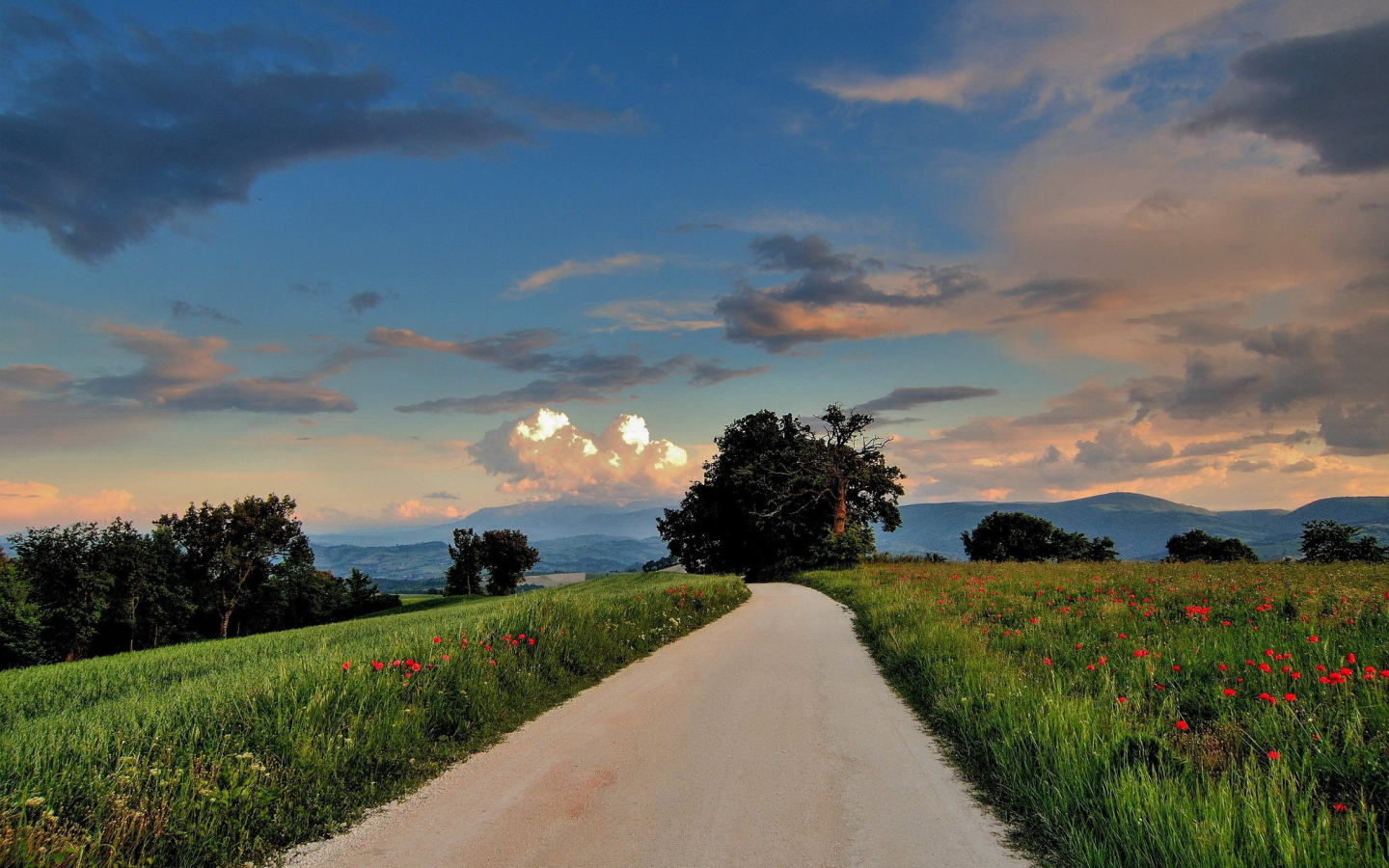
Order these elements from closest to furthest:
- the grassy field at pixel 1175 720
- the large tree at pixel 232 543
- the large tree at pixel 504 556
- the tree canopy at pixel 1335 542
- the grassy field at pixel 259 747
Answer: the grassy field at pixel 1175 720 < the grassy field at pixel 259 747 < the tree canopy at pixel 1335 542 < the large tree at pixel 232 543 < the large tree at pixel 504 556

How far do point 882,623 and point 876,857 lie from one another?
10178 mm

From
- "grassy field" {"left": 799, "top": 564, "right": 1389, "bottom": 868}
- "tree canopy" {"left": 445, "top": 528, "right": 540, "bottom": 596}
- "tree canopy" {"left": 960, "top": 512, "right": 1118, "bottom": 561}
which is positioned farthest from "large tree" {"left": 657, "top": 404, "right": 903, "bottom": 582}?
"tree canopy" {"left": 445, "top": 528, "right": 540, "bottom": 596}

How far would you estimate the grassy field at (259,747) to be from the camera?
13.8ft

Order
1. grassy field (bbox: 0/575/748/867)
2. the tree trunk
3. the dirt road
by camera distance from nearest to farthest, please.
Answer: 1. grassy field (bbox: 0/575/748/867)
2. the dirt road
3. the tree trunk

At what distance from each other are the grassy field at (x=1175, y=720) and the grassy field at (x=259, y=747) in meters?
5.28

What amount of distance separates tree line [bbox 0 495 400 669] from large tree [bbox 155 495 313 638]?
0.09m

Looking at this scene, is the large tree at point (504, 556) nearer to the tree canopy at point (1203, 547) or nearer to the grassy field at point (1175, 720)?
the tree canopy at point (1203, 547)

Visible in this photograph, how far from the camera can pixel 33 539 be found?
50250mm

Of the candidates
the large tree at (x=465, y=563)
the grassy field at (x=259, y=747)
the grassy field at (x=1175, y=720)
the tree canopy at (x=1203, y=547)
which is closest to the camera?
the grassy field at (x=1175, y=720)

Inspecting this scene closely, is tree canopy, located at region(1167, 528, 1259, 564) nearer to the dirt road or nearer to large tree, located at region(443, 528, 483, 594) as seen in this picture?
the dirt road

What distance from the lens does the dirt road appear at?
4.41m

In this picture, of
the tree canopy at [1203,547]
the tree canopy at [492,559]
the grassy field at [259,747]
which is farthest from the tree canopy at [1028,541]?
the grassy field at [259,747]

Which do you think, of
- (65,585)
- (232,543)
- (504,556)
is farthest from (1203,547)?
(65,585)

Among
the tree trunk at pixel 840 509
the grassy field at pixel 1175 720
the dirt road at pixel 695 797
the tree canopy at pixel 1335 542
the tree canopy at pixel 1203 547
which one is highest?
the tree trunk at pixel 840 509
